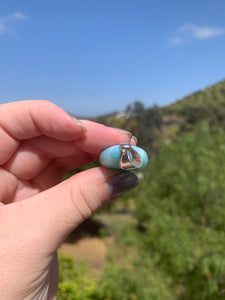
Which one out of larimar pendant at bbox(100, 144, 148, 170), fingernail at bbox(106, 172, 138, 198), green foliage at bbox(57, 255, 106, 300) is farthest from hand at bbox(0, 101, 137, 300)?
green foliage at bbox(57, 255, 106, 300)

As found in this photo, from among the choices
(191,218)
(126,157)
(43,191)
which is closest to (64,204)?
(43,191)

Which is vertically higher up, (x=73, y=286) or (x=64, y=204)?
(x=64, y=204)

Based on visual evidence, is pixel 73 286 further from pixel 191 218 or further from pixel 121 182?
pixel 191 218

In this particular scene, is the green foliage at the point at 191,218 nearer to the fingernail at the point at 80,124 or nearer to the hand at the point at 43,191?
the hand at the point at 43,191

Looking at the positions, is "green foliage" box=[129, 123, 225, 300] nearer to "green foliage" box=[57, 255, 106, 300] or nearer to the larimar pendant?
"green foliage" box=[57, 255, 106, 300]

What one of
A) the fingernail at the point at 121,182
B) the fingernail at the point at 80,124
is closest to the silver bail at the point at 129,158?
the fingernail at the point at 121,182

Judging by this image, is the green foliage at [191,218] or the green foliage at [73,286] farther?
the green foliage at [191,218]
